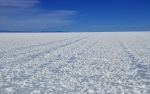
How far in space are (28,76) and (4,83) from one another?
50.7 inches

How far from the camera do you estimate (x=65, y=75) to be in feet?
28.6

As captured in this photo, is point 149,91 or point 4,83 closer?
point 149,91

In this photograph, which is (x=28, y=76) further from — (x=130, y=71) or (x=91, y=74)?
(x=130, y=71)

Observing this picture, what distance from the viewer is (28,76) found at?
8.59 metres

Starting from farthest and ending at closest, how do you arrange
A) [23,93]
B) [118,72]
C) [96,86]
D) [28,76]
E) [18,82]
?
[118,72]
[28,76]
[18,82]
[96,86]
[23,93]

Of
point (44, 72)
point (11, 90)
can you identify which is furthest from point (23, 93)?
point (44, 72)

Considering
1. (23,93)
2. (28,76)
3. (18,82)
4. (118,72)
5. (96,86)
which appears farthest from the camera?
(118,72)

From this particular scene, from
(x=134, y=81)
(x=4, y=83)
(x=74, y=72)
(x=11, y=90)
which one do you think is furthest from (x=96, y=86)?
(x=4, y=83)

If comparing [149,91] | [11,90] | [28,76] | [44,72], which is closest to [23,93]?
[11,90]

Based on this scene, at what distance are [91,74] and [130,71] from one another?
1.98m

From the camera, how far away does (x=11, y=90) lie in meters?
6.64

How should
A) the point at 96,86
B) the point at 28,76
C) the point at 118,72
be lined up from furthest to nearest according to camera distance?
the point at 118,72 < the point at 28,76 < the point at 96,86

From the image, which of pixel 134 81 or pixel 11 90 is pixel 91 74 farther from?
pixel 11 90

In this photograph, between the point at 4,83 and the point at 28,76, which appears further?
the point at 28,76
